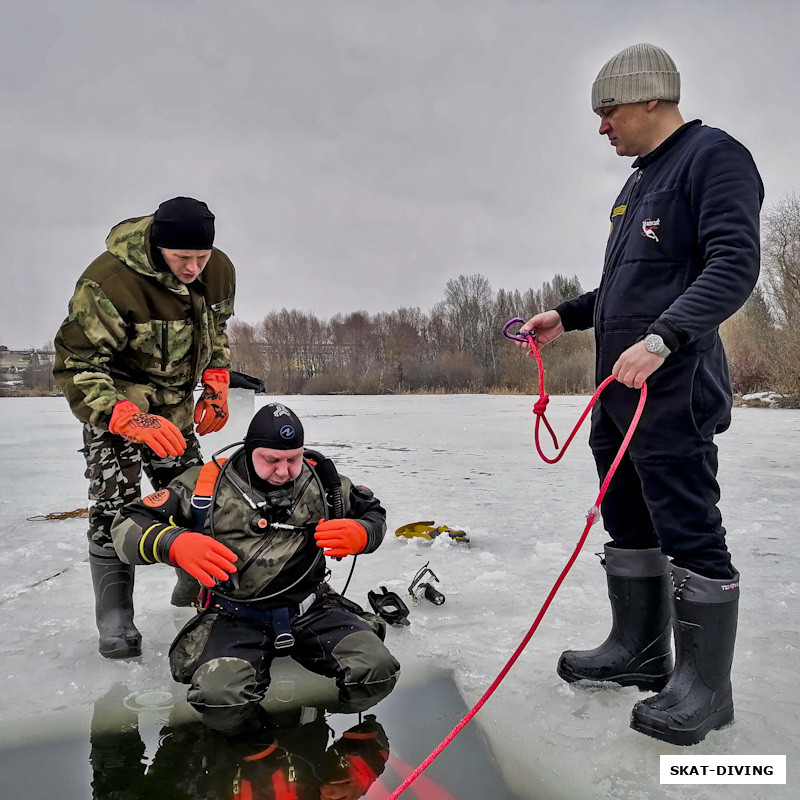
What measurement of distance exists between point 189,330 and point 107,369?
1.19 feet

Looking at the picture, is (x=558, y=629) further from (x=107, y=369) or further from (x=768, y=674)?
(x=107, y=369)

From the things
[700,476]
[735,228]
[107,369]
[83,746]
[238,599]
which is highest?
[735,228]

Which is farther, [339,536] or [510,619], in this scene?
[510,619]

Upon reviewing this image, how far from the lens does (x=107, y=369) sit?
271 centimetres

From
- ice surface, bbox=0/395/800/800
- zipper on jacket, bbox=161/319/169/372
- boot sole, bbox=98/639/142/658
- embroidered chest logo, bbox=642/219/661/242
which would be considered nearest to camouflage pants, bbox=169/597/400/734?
ice surface, bbox=0/395/800/800

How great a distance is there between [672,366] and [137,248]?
200 cm

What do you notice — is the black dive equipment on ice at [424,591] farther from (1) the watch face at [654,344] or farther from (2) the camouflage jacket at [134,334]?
(1) the watch face at [654,344]

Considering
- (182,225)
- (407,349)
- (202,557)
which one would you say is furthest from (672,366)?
(407,349)

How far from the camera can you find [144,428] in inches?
99.6

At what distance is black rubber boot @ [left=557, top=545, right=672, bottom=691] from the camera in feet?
7.57

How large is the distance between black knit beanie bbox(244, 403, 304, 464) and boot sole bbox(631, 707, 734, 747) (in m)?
1.36

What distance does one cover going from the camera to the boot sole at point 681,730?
1900 millimetres

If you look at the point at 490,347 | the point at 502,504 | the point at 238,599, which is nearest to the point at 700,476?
the point at 238,599

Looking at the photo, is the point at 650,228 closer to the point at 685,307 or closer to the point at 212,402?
the point at 685,307
